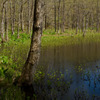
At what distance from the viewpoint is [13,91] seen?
627 centimetres

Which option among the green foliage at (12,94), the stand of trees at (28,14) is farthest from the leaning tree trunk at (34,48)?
the stand of trees at (28,14)

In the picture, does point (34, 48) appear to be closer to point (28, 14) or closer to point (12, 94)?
point (12, 94)

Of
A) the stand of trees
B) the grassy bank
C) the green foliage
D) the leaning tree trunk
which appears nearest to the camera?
the green foliage

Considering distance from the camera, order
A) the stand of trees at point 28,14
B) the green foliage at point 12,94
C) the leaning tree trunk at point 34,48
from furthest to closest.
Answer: the stand of trees at point 28,14 < the leaning tree trunk at point 34,48 < the green foliage at point 12,94

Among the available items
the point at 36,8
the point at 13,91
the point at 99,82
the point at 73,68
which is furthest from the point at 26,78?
the point at 73,68

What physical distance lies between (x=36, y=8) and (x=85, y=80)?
464 cm

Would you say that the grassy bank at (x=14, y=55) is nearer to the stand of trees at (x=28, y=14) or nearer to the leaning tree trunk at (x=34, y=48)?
the leaning tree trunk at (x=34, y=48)

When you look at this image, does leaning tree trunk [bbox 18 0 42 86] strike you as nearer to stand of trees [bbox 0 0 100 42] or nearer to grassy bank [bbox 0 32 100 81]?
grassy bank [bbox 0 32 100 81]

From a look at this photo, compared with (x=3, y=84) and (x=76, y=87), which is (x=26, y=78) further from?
(x=76, y=87)

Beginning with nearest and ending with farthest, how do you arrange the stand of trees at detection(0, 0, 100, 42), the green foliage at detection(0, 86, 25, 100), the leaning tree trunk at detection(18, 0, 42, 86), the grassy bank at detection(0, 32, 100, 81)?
the green foliage at detection(0, 86, 25, 100) → the leaning tree trunk at detection(18, 0, 42, 86) → the grassy bank at detection(0, 32, 100, 81) → the stand of trees at detection(0, 0, 100, 42)

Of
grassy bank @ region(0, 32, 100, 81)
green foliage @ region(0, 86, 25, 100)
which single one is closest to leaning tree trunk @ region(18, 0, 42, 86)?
green foliage @ region(0, 86, 25, 100)

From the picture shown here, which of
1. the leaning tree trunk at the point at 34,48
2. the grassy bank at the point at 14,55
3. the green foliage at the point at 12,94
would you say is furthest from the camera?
the grassy bank at the point at 14,55

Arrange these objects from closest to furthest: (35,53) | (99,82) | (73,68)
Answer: (35,53)
(99,82)
(73,68)

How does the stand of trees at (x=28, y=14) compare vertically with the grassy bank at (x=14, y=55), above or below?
above
